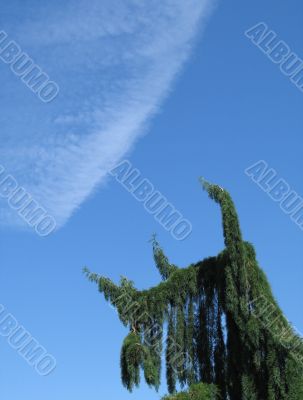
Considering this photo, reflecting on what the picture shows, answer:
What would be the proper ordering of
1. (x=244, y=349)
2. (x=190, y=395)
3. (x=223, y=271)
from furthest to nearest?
(x=223, y=271) → (x=244, y=349) → (x=190, y=395)

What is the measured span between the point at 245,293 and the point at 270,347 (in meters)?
1.59

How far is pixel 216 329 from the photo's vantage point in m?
19.4

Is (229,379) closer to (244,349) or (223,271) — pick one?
(244,349)

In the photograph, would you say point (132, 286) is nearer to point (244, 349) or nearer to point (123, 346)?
point (123, 346)

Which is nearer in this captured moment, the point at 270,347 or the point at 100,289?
the point at 270,347

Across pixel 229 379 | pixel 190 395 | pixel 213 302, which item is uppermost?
pixel 213 302

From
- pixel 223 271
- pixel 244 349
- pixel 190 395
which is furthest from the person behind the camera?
pixel 223 271

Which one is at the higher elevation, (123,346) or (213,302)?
(213,302)

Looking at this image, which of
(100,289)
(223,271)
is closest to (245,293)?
(223,271)

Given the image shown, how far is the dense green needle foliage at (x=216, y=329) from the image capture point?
56.2ft

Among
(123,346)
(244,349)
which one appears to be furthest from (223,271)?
(123,346)

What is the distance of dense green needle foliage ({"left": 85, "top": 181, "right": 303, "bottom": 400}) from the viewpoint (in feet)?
56.2

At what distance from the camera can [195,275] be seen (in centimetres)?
1997

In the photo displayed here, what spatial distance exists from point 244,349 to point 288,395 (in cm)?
177
